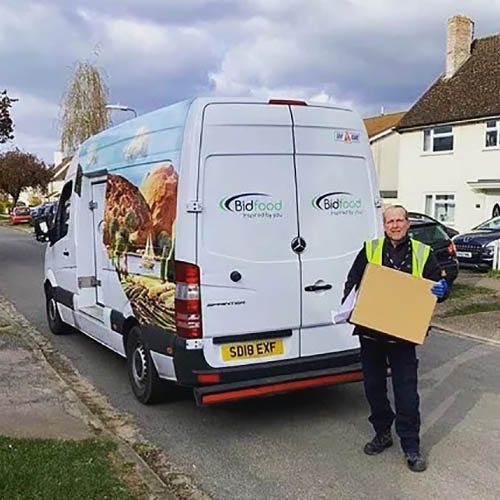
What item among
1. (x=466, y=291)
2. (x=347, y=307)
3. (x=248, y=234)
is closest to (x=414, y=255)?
(x=347, y=307)

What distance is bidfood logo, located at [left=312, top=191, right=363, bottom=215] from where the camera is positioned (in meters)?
5.71

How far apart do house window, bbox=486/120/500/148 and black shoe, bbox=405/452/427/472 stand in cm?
2364

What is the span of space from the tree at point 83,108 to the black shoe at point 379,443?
27.6 m

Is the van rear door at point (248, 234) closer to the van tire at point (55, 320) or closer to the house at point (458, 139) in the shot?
the van tire at point (55, 320)

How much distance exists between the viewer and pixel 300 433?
18.2ft

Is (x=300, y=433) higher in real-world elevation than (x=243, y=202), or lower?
lower

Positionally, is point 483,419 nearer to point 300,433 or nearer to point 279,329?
point 300,433

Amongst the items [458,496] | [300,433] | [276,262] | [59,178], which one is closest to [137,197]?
[276,262]

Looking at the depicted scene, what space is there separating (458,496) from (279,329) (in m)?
1.86

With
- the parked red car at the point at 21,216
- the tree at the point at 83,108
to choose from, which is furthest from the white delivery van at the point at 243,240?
the parked red car at the point at 21,216

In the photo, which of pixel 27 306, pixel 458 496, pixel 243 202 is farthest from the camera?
pixel 27 306

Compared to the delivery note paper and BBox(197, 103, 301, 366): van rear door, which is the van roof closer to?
BBox(197, 103, 301, 366): van rear door

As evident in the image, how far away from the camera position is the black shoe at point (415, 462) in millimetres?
4715

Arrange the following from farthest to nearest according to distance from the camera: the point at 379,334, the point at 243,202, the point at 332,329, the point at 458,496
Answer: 1. the point at 332,329
2. the point at 243,202
3. the point at 379,334
4. the point at 458,496
